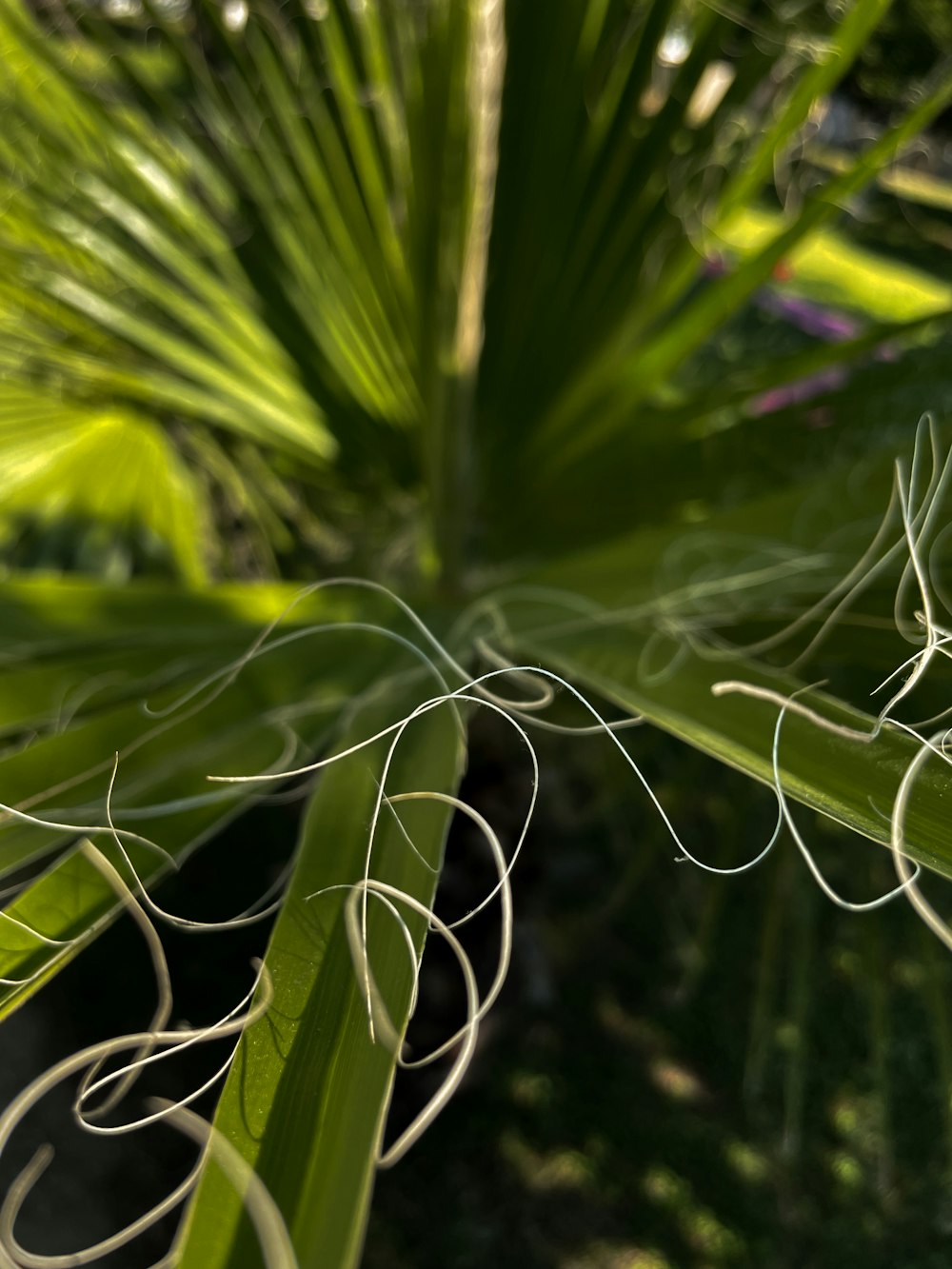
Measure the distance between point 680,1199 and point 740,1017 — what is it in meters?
0.25

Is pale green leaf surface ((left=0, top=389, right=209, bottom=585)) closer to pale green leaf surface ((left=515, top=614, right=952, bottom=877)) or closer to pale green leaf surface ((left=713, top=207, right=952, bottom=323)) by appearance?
pale green leaf surface ((left=515, top=614, right=952, bottom=877))

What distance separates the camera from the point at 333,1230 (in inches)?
9.6

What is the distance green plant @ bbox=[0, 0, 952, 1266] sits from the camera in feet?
1.10

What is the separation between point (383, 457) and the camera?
0.92 metres

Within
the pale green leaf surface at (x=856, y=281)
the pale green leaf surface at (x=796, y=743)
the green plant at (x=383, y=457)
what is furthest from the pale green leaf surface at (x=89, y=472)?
the pale green leaf surface at (x=856, y=281)

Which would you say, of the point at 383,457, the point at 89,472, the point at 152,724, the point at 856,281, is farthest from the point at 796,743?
the point at 856,281

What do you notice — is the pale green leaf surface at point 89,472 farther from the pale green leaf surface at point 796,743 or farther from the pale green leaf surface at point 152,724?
the pale green leaf surface at point 796,743

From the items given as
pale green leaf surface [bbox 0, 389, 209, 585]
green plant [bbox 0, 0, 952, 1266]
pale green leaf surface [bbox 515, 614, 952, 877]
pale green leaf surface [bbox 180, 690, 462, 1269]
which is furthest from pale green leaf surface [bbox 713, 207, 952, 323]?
pale green leaf surface [bbox 180, 690, 462, 1269]

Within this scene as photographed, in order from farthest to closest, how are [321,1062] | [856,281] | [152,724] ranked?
[856,281], [152,724], [321,1062]

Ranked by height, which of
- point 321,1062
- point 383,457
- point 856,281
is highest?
point 856,281

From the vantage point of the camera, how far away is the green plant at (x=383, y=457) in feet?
1.10

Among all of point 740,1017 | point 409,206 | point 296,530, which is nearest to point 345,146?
point 409,206

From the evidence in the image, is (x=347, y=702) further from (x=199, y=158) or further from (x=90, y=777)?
(x=199, y=158)

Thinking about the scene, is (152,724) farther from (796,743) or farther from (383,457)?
(383,457)
